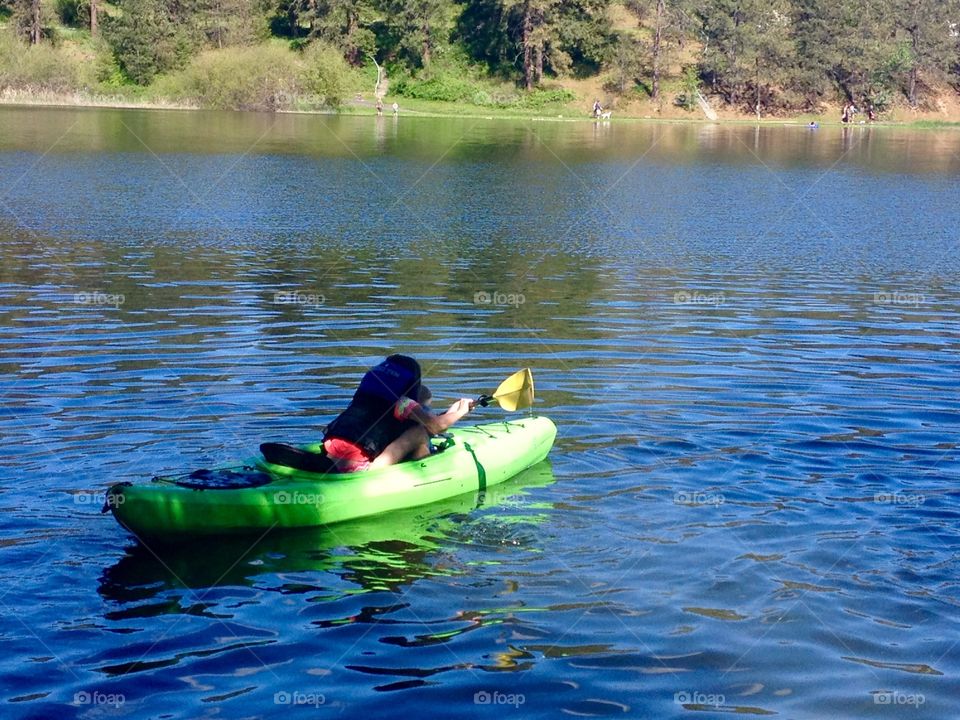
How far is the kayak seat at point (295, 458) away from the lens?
9.53 meters

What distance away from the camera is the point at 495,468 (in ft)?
34.8

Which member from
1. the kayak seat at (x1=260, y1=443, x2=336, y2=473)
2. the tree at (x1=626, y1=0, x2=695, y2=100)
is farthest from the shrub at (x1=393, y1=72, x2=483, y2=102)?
the kayak seat at (x1=260, y1=443, x2=336, y2=473)

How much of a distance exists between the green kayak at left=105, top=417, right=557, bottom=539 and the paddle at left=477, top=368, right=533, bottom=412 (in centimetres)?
37

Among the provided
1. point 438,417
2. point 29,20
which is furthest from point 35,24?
point 438,417

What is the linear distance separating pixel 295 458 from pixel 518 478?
2199 millimetres

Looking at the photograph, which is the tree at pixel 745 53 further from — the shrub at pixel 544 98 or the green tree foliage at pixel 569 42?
the shrub at pixel 544 98

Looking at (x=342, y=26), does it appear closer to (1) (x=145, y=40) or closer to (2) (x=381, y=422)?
(1) (x=145, y=40)

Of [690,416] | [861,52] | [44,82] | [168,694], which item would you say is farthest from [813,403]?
[861,52]

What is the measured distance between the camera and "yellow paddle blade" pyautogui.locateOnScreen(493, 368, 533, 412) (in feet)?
37.2

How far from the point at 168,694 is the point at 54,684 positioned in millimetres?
679

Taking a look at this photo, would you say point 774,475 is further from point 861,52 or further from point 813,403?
point 861,52

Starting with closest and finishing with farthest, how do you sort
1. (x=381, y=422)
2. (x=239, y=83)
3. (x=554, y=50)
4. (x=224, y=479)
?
1. (x=224, y=479)
2. (x=381, y=422)
3. (x=239, y=83)
4. (x=554, y=50)

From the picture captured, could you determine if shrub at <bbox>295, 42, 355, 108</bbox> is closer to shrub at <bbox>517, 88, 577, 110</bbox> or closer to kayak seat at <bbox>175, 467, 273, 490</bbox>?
shrub at <bbox>517, 88, 577, 110</bbox>

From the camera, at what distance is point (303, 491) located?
30.5 ft
